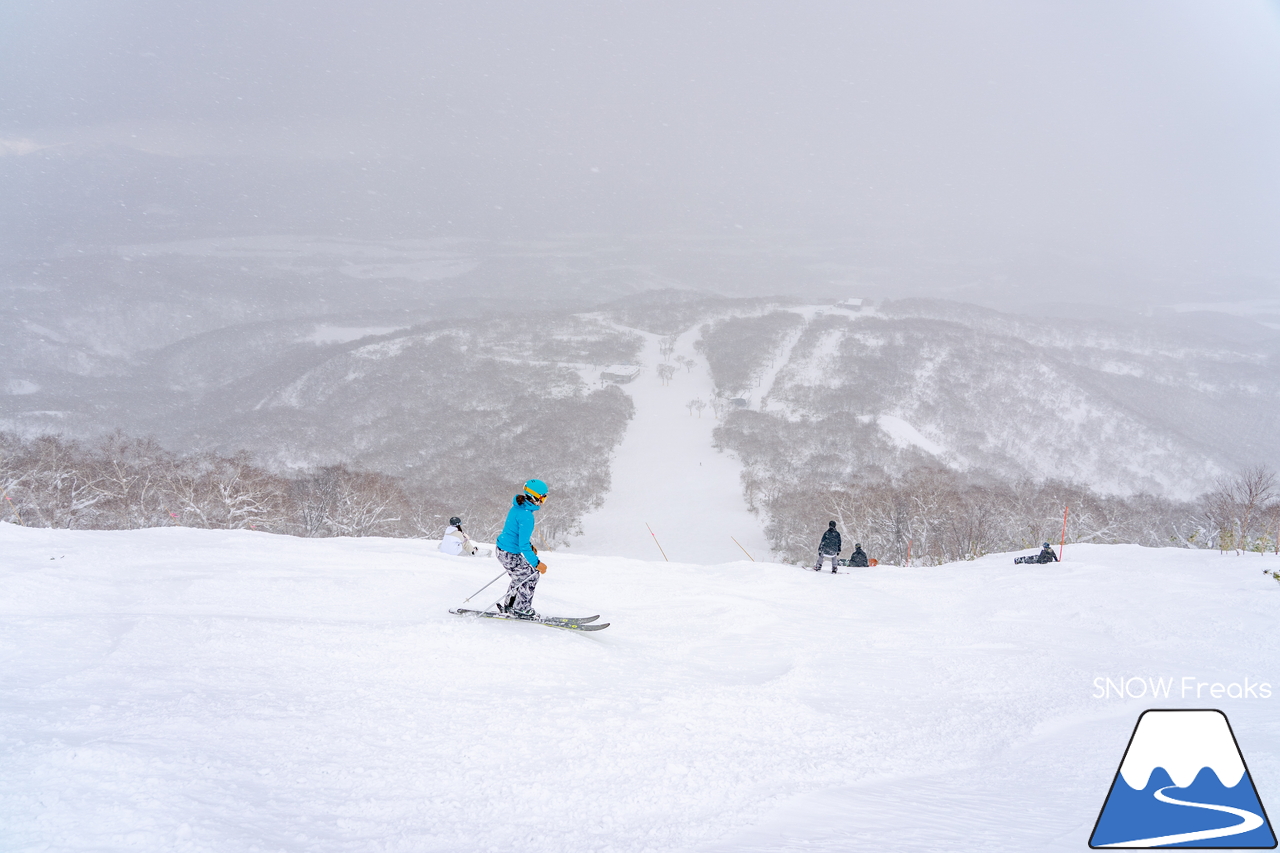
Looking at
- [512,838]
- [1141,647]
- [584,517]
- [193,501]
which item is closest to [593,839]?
[512,838]

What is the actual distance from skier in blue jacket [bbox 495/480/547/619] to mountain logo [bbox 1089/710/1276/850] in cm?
628

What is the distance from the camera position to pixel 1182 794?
3.90 metres

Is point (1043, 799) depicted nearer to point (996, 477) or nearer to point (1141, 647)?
point (1141, 647)

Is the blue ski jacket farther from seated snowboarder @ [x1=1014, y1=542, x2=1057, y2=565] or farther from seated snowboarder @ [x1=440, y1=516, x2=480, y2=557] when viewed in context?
seated snowboarder @ [x1=1014, y1=542, x2=1057, y2=565]

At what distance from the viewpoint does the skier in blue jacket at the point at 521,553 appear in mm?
8633

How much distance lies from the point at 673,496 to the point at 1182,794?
102 m

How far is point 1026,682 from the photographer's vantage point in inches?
327

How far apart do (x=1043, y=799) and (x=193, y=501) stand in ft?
150

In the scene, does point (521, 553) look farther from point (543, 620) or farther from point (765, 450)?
point (765, 450)

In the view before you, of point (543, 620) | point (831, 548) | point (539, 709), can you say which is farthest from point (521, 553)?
point (831, 548)

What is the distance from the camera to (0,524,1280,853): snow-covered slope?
4094 millimetres

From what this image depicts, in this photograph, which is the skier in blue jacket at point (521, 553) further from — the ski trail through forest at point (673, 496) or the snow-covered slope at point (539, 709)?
the ski trail through forest at point (673, 496)

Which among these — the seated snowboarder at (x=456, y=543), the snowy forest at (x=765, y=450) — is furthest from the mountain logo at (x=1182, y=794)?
the snowy forest at (x=765, y=450)

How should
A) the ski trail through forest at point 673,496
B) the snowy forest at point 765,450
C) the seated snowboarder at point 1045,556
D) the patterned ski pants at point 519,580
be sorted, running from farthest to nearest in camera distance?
the ski trail through forest at point 673,496 < the snowy forest at point 765,450 < the seated snowboarder at point 1045,556 < the patterned ski pants at point 519,580
